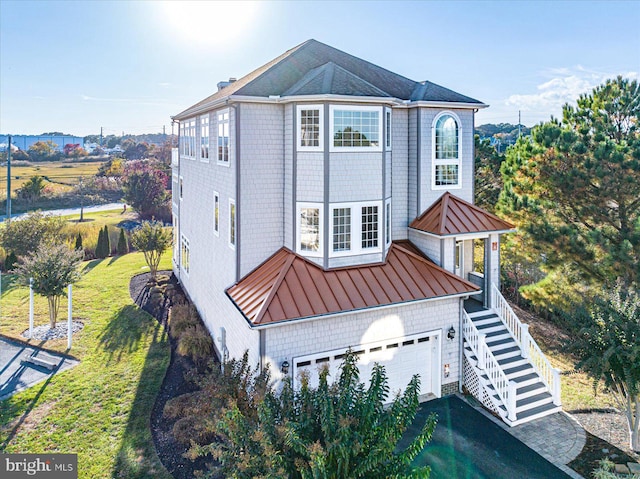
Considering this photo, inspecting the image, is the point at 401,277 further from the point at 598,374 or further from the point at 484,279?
the point at 598,374

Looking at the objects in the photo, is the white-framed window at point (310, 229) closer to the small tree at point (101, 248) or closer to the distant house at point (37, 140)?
the small tree at point (101, 248)

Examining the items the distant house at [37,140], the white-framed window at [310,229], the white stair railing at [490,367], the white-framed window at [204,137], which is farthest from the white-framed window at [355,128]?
the distant house at [37,140]

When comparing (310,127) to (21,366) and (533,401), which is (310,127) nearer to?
(533,401)

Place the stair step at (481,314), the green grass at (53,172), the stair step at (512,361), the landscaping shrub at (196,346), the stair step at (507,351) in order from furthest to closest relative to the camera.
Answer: the green grass at (53,172) → the landscaping shrub at (196,346) → the stair step at (481,314) → the stair step at (507,351) → the stair step at (512,361)

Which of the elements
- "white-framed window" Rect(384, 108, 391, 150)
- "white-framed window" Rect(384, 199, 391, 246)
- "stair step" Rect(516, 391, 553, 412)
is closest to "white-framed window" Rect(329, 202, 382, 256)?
"white-framed window" Rect(384, 199, 391, 246)

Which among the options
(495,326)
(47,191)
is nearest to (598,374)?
(495,326)
